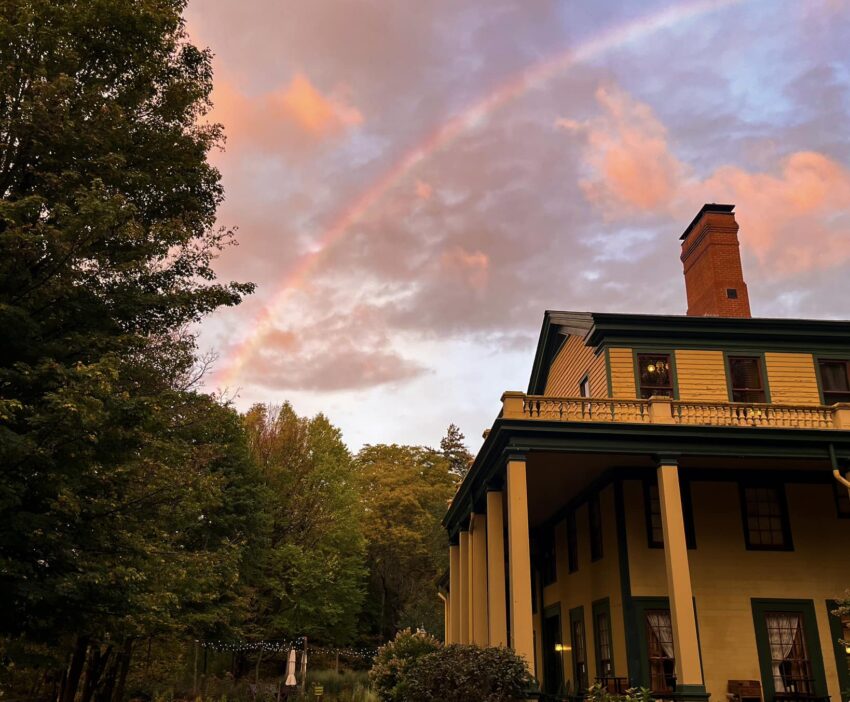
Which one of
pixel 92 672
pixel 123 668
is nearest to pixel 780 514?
pixel 123 668

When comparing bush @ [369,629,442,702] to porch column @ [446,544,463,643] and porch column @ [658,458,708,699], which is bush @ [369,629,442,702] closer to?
porch column @ [446,544,463,643]

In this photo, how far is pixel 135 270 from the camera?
41.7 ft

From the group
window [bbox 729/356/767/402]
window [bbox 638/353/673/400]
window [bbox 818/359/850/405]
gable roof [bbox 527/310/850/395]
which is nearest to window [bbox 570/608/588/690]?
window [bbox 638/353/673/400]

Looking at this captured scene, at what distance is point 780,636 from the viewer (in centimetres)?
1852

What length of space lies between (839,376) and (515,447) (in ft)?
36.2

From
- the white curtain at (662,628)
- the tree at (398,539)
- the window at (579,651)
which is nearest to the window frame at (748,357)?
the white curtain at (662,628)

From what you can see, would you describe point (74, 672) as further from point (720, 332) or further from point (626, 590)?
point (720, 332)

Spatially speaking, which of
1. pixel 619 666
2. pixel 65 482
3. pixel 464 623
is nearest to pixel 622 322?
pixel 619 666

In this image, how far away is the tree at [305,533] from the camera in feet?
129

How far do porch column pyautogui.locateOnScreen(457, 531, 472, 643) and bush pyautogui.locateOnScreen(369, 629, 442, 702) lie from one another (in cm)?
202

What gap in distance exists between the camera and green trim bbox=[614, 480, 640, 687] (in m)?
18.0

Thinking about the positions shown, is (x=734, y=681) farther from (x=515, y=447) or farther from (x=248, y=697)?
(x=248, y=697)

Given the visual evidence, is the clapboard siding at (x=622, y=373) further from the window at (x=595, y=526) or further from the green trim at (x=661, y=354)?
the window at (x=595, y=526)

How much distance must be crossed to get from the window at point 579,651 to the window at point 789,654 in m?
5.14
